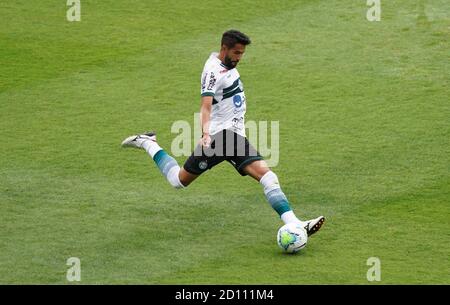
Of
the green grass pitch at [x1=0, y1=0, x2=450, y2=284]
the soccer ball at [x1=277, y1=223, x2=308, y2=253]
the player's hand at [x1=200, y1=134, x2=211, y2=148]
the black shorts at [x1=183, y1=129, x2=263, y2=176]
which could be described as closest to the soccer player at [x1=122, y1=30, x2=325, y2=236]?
the black shorts at [x1=183, y1=129, x2=263, y2=176]

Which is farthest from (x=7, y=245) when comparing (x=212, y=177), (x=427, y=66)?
(x=427, y=66)

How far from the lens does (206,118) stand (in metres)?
10.2

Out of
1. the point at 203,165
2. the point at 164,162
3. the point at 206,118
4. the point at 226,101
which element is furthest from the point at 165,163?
the point at 206,118

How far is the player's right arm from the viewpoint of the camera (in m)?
10.0

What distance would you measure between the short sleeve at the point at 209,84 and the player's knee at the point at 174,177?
1.05 meters

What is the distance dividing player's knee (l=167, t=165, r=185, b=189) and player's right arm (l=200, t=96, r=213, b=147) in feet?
3.28

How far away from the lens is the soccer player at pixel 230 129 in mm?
10320

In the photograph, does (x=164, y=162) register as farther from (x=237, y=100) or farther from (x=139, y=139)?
(x=237, y=100)

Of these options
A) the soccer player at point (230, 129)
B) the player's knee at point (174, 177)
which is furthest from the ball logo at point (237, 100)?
the player's knee at point (174, 177)

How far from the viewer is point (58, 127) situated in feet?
44.3

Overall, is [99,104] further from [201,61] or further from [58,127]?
[201,61]

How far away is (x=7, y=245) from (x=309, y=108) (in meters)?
5.02

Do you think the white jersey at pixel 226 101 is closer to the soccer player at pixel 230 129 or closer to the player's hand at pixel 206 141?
the soccer player at pixel 230 129

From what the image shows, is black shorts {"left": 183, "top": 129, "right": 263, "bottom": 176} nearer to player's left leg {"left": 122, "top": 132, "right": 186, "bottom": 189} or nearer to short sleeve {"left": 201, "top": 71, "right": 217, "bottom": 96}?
player's left leg {"left": 122, "top": 132, "right": 186, "bottom": 189}
